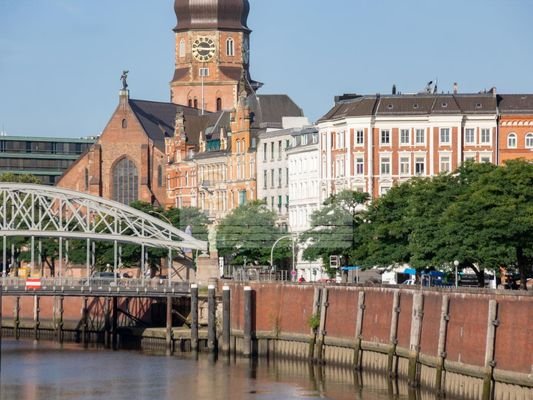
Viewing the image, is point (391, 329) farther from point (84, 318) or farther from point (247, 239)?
point (84, 318)

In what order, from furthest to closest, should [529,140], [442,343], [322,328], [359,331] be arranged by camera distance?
[529,140] < [322,328] < [359,331] < [442,343]

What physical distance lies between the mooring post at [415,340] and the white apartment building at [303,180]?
61.3m

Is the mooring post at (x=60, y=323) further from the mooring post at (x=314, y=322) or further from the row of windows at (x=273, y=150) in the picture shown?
the mooring post at (x=314, y=322)

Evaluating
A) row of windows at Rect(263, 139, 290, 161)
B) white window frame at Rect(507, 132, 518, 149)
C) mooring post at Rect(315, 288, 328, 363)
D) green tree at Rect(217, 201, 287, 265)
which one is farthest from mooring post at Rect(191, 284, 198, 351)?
row of windows at Rect(263, 139, 290, 161)

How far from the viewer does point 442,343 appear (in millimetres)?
95375

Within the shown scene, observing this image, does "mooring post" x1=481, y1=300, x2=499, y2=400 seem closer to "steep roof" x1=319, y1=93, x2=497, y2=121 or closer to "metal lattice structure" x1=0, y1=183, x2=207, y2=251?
"metal lattice structure" x1=0, y1=183, x2=207, y2=251

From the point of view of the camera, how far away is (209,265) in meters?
140

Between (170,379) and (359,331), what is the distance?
10240mm

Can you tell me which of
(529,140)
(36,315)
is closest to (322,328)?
(529,140)

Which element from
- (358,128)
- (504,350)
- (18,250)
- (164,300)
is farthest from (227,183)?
(504,350)

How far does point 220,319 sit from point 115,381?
77.3ft

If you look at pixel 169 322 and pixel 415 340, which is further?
pixel 169 322

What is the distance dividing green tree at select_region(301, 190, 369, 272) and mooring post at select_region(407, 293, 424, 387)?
1514 inches

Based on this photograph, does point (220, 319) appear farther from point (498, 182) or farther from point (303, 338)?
point (498, 182)
